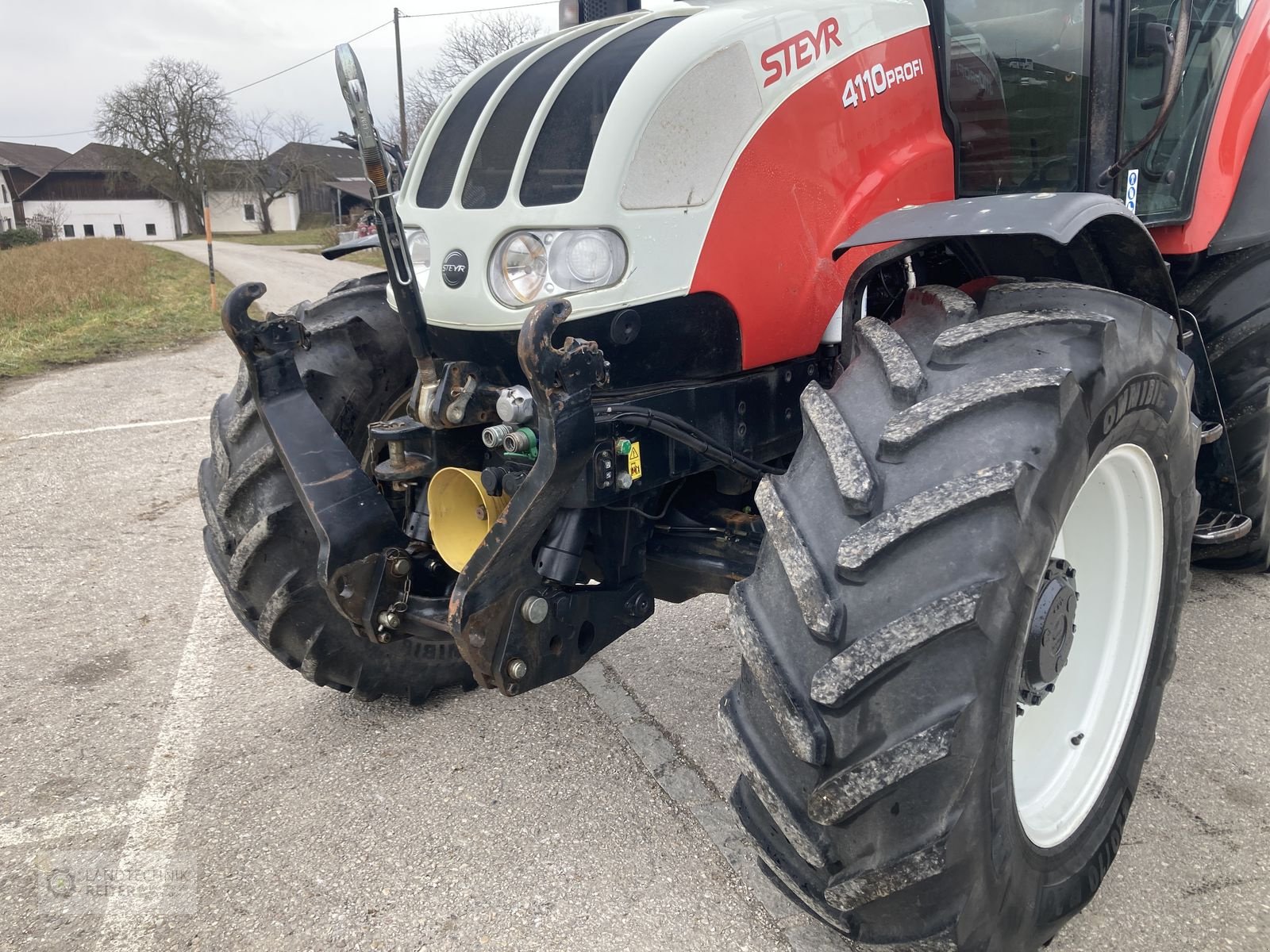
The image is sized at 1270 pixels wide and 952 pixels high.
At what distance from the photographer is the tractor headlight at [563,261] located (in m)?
2.07

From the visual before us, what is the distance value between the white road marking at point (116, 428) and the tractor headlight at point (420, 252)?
233 inches

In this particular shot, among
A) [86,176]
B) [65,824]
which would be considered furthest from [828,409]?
[86,176]

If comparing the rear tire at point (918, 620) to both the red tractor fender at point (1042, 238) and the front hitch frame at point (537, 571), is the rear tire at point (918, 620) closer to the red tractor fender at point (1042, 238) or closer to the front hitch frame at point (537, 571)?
the red tractor fender at point (1042, 238)

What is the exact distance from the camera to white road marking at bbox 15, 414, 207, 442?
7.26m

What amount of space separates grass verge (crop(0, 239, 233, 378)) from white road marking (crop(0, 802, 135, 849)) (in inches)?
355

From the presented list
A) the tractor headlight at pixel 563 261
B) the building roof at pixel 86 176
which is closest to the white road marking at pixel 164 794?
the tractor headlight at pixel 563 261

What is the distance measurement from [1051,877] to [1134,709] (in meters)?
0.55

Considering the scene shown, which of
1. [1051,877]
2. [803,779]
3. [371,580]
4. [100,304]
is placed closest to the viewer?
[803,779]

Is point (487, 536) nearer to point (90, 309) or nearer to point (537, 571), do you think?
point (537, 571)

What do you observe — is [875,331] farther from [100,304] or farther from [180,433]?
[100,304]

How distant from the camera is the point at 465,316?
2.20 metres

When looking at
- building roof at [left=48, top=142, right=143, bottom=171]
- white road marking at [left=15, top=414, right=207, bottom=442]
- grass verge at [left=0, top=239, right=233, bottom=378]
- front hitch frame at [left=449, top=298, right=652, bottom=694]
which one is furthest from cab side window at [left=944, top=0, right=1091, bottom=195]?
building roof at [left=48, top=142, right=143, bottom=171]

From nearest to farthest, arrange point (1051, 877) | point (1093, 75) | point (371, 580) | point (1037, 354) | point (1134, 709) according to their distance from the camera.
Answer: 1. point (1037, 354)
2. point (1051, 877)
3. point (1134, 709)
4. point (371, 580)
5. point (1093, 75)

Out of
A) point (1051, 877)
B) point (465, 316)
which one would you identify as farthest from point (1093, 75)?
point (1051, 877)
